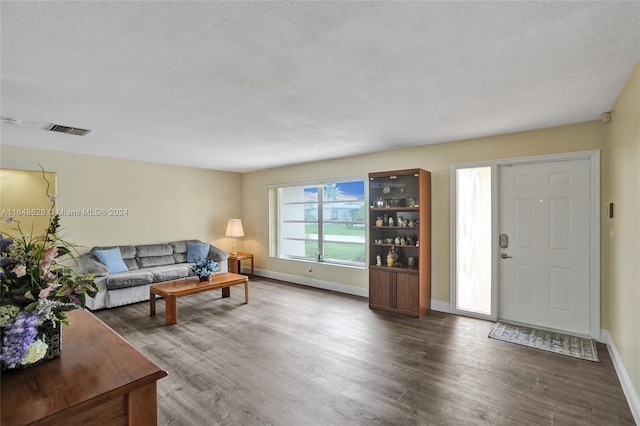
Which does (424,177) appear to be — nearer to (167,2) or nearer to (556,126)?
(556,126)

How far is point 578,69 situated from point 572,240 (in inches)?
84.9

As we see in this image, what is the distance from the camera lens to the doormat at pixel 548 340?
3.17 meters

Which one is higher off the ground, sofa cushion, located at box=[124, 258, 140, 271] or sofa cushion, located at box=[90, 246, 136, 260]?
sofa cushion, located at box=[90, 246, 136, 260]

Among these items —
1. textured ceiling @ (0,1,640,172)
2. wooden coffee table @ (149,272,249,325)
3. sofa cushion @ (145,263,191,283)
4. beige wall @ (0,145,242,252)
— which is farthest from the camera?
sofa cushion @ (145,263,191,283)

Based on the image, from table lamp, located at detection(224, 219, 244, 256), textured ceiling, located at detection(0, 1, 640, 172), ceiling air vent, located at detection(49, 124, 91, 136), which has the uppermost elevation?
textured ceiling, located at detection(0, 1, 640, 172)

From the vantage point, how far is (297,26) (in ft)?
5.70

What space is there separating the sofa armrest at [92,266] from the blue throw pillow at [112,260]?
88 mm

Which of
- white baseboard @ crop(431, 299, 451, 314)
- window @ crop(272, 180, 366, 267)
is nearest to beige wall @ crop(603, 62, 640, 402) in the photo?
white baseboard @ crop(431, 299, 451, 314)

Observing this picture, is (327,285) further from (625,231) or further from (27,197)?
(27,197)

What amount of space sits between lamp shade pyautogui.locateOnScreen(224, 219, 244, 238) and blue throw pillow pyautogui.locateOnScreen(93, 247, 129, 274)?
2.17 metres

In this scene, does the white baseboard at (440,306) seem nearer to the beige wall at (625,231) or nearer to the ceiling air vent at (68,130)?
the beige wall at (625,231)

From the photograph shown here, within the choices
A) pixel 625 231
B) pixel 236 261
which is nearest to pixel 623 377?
pixel 625 231

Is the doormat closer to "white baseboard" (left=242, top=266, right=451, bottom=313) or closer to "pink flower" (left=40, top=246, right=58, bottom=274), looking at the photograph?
"white baseboard" (left=242, top=266, right=451, bottom=313)

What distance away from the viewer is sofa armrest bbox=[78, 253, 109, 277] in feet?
15.1
